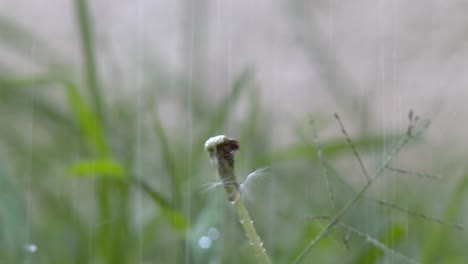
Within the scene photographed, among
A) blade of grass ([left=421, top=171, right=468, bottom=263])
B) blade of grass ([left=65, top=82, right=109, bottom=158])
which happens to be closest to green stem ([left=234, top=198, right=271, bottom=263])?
blade of grass ([left=421, top=171, right=468, bottom=263])

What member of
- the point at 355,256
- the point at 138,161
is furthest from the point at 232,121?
the point at 355,256

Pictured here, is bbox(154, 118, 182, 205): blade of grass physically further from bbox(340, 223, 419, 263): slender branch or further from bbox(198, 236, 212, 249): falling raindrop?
bbox(340, 223, 419, 263): slender branch

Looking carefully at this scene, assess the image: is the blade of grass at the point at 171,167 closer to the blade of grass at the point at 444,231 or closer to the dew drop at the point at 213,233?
the dew drop at the point at 213,233

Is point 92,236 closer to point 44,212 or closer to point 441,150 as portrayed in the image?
point 44,212

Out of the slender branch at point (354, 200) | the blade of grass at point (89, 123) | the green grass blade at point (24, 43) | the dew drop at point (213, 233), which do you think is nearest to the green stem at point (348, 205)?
the slender branch at point (354, 200)

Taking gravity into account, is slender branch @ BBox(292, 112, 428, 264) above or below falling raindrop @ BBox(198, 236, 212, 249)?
below

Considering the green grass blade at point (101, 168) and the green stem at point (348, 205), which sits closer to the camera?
the green stem at point (348, 205)

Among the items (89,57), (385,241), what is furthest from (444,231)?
(89,57)

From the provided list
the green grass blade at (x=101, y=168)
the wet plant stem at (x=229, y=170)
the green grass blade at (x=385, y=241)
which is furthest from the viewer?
the green grass blade at (x=101, y=168)
